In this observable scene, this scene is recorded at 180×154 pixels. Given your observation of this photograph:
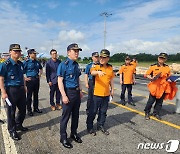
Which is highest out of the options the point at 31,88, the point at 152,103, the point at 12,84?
the point at 12,84

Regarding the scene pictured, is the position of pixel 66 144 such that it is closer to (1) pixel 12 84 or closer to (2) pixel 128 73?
(1) pixel 12 84

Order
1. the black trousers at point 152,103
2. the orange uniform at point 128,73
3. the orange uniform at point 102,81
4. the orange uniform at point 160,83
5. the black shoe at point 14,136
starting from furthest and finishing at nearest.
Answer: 1. the orange uniform at point 128,73
2. the black trousers at point 152,103
3. the orange uniform at point 160,83
4. the orange uniform at point 102,81
5. the black shoe at point 14,136

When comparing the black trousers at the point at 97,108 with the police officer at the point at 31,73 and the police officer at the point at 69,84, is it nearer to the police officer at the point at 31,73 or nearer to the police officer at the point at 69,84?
the police officer at the point at 69,84

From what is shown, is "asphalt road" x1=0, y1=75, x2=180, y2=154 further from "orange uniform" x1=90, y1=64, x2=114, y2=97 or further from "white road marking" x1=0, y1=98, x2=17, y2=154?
"orange uniform" x1=90, y1=64, x2=114, y2=97

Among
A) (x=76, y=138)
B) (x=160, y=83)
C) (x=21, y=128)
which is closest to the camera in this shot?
(x=76, y=138)

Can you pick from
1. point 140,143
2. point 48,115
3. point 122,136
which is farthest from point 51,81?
point 140,143

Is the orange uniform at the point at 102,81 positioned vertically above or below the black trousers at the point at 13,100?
above

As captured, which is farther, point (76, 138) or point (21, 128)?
point (21, 128)

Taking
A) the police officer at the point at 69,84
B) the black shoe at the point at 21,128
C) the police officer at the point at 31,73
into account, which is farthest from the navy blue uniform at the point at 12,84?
the police officer at the point at 31,73

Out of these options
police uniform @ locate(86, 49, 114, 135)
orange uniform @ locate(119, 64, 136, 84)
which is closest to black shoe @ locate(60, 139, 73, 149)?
police uniform @ locate(86, 49, 114, 135)

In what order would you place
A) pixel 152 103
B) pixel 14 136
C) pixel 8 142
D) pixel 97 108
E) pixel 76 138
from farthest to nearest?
1. pixel 152 103
2. pixel 97 108
3. pixel 14 136
4. pixel 76 138
5. pixel 8 142

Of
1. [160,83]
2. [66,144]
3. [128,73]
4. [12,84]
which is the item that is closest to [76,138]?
[66,144]

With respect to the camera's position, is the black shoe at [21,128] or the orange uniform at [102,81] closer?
the orange uniform at [102,81]

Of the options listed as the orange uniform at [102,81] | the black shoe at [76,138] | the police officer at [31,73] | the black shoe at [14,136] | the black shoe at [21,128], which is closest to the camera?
the black shoe at [76,138]
